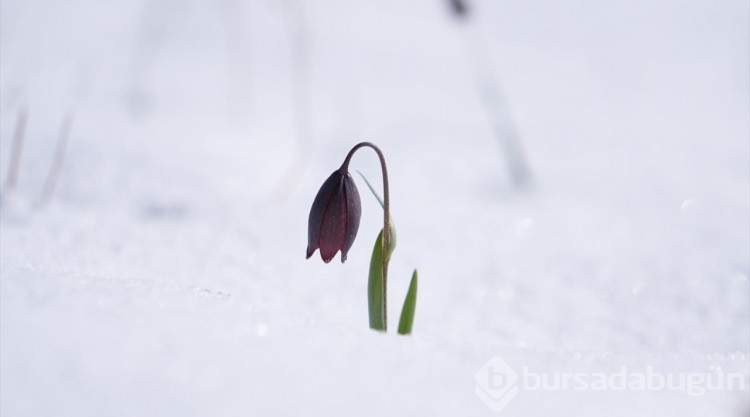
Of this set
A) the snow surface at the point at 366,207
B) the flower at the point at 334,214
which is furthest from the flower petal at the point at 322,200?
the snow surface at the point at 366,207

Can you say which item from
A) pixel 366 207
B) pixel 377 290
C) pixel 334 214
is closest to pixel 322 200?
pixel 334 214

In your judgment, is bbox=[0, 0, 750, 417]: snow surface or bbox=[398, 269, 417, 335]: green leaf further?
bbox=[398, 269, 417, 335]: green leaf

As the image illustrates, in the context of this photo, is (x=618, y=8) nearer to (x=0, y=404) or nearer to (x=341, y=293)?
(x=341, y=293)

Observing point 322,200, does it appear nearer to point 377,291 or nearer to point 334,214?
point 334,214

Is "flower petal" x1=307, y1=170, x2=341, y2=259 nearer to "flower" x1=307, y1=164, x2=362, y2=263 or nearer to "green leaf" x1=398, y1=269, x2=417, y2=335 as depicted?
"flower" x1=307, y1=164, x2=362, y2=263

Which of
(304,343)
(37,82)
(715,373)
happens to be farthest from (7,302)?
(37,82)

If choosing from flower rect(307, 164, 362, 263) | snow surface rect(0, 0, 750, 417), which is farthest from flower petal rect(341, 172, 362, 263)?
snow surface rect(0, 0, 750, 417)
